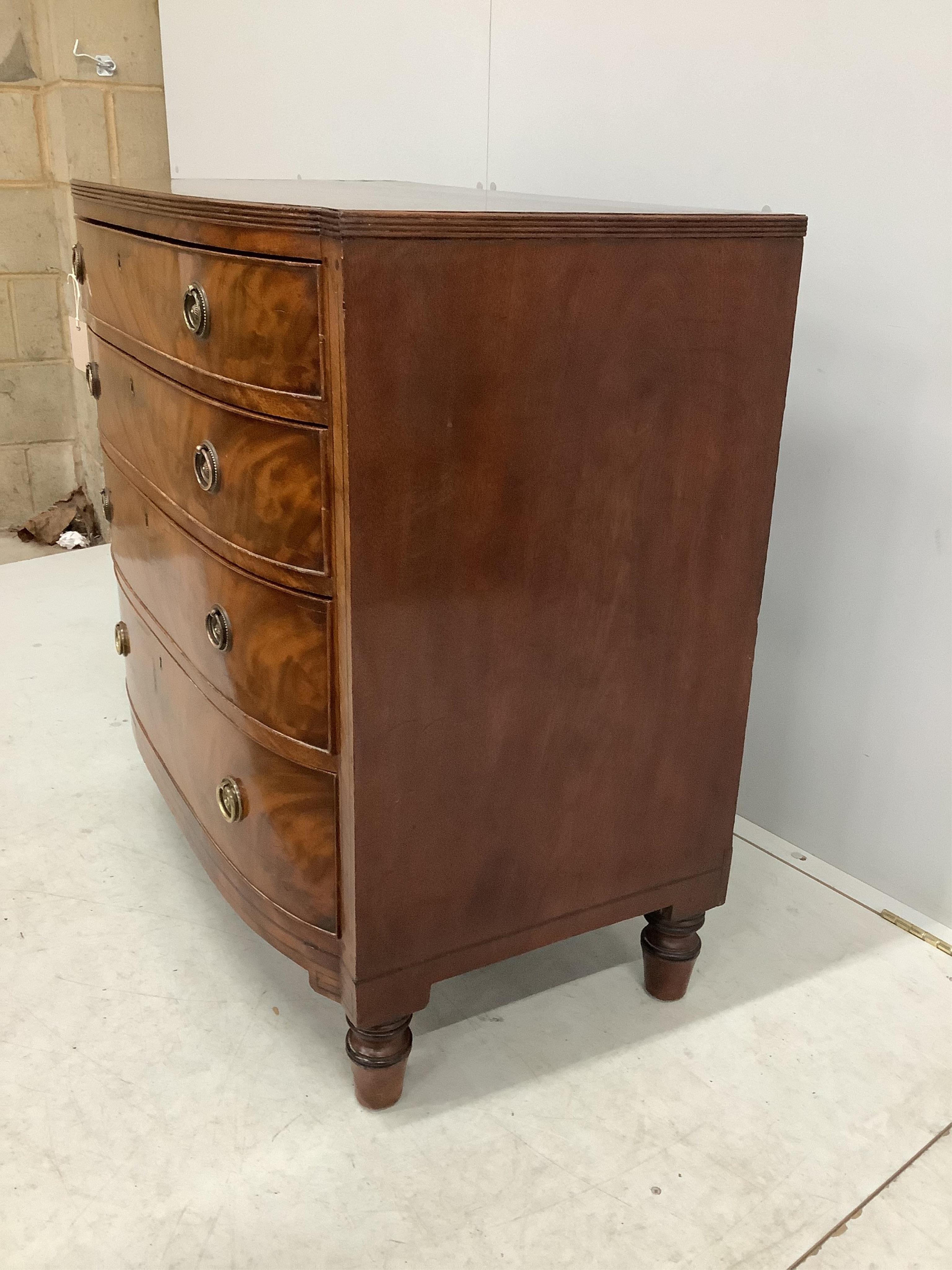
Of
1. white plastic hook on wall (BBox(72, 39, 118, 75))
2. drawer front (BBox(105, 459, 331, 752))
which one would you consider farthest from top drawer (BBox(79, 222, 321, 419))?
white plastic hook on wall (BBox(72, 39, 118, 75))

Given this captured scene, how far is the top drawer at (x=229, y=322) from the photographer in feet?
3.19

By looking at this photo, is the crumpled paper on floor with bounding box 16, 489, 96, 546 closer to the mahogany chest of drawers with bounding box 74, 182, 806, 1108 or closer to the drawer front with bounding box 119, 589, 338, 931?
the drawer front with bounding box 119, 589, 338, 931

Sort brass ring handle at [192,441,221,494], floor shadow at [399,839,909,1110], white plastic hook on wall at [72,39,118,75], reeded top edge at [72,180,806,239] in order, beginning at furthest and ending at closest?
white plastic hook on wall at [72,39,118,75] < floor shadow at [399,839,909,1110] < brass ring handle at [192,441,221,494] < reeded top edge at [72,180,806,239]

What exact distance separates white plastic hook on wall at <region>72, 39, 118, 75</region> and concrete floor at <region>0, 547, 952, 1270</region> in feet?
7.53

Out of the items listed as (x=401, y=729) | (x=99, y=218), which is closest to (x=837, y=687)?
(x=401, y=729)

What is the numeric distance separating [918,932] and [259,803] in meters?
0.98

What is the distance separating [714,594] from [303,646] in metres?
0.47

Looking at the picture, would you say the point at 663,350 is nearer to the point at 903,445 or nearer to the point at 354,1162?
the point at 903,445

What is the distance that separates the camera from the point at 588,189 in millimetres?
1815

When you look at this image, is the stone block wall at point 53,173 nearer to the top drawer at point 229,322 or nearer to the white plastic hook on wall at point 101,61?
the white plastic hook on wall at point 101,61

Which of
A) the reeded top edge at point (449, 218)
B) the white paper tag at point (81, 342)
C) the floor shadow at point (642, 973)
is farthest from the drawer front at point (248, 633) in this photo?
the white paper tag at point (81, 342)

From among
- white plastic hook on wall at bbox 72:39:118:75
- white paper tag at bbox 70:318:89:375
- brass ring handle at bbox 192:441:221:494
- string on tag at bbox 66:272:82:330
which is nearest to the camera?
brass ring handle at bbox 192:441:221:494

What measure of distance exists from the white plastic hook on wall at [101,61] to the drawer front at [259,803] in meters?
2.20

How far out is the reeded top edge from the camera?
2.97 feet
